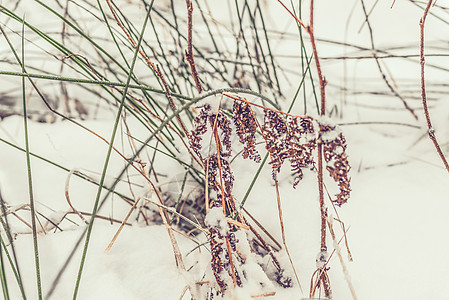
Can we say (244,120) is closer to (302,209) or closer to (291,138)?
(291,138)

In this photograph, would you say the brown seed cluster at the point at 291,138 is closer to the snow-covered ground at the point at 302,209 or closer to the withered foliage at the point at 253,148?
A: the withered foliage at the point at 253,148

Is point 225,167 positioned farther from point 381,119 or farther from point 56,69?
point 56,69

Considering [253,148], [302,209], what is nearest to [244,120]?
[253,148]

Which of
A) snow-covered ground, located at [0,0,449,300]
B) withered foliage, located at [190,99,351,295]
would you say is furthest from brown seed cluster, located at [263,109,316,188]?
snow-covered ground, located at [0,0,449,300]

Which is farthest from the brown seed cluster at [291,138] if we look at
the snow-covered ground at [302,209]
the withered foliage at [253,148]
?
the snow-covered ground at [302,209]

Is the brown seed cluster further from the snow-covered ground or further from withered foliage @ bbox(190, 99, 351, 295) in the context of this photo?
the snow-covered ground
